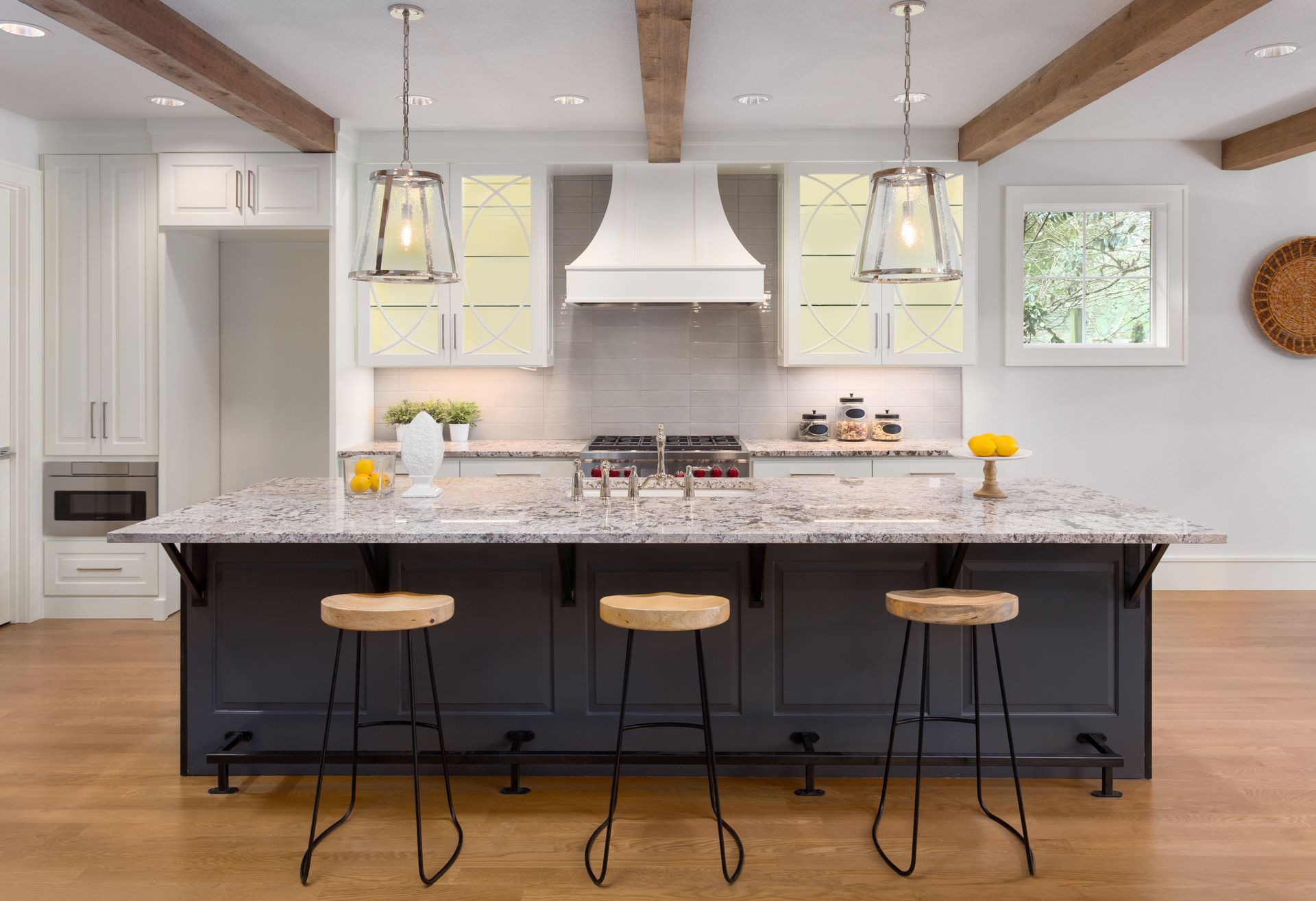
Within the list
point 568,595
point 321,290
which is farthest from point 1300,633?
point 321,290

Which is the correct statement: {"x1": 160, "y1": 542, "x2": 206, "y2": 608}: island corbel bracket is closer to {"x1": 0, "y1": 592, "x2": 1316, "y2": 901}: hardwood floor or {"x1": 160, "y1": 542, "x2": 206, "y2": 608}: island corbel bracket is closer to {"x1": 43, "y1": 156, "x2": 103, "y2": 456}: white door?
{"x1": 0, "y1": 592, "x2": 1316, "y2": 901}: hardwood floor

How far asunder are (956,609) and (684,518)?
2.64 ft

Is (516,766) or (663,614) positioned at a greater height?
(663,614)

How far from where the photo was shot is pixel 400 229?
2885mm

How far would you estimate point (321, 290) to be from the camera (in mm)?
5773

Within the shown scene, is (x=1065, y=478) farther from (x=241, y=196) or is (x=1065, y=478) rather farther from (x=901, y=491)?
(x=241, y=196)

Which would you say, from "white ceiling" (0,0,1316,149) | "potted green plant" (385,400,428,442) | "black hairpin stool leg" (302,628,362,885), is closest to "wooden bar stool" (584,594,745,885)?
"black hairpin stool leg" (302,628,362,885)

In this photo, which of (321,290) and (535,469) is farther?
(321,290)

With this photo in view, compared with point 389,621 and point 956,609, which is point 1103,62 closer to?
point 956,609

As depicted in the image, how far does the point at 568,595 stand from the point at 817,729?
0.91 m

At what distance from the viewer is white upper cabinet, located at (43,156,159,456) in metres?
4.97

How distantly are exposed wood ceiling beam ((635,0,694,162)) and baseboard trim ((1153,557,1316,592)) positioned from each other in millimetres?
3853

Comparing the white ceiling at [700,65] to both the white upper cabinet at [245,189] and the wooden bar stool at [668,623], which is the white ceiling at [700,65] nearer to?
the white upper cabinet at [245,189]

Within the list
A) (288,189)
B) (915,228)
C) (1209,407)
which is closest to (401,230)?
(915,228)
